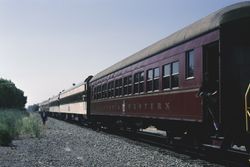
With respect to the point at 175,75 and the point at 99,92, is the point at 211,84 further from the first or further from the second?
the point at 99,92

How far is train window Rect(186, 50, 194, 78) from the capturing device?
12273mm

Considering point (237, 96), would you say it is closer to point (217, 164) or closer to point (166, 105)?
point (217, 164)

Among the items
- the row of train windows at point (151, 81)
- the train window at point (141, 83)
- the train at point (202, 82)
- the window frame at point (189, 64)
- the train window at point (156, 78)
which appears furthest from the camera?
the train window at point (141, 83)

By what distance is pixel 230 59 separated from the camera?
10.3 metres

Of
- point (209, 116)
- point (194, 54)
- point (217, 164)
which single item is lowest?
point (217, 164)

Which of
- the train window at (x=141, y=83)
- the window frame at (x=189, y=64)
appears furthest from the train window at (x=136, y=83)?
the window frame at (x=189, y=64)

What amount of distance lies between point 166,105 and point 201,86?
296 cm

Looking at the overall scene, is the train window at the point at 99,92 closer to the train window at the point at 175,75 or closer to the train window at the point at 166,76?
the train window at the point at 166,76

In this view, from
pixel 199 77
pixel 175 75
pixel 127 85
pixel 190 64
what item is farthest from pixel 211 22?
pixel 127 85

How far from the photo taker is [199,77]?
11.6 m

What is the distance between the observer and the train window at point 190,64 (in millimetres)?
12273

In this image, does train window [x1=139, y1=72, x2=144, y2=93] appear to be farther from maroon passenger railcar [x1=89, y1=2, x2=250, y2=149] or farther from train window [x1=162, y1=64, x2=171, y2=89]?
train window [x1=162, y1=64, x2=171, y2=89]

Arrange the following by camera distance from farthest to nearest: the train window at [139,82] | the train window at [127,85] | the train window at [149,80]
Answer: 1. the train window at [127,85]
2. the train window at [139,82]
3. the train window at [149,80]

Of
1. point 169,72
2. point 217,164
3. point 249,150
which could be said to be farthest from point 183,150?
point 249,150
